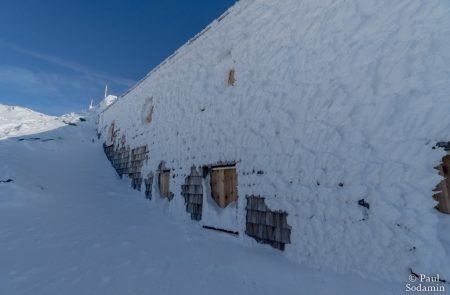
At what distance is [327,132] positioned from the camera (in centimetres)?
485

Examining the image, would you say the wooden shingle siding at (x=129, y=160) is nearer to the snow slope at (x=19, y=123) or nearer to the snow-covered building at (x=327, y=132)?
the snow-covered building at (x=327, y=132)

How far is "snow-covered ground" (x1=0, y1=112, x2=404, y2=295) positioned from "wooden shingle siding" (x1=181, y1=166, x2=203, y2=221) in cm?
46

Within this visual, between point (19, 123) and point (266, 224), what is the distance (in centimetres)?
2732

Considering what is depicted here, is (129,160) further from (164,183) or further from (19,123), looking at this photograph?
(19,123)

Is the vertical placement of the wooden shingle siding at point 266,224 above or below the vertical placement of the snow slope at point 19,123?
below

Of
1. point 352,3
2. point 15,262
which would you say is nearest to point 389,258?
point 352,3

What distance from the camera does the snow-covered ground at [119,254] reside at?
13.2 feet

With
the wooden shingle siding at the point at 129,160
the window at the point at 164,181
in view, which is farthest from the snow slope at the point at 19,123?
the window at the point at 164,181

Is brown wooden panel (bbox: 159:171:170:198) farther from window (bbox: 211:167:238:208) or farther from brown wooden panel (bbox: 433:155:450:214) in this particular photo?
brown wooden panel (bbox: 433:155:450:214)

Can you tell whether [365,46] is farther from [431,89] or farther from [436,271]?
[436,271]

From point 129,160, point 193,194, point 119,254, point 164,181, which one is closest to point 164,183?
point 164,181

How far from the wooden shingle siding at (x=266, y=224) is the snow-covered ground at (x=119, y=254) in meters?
0.24

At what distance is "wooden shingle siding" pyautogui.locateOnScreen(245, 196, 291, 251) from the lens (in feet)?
17.9

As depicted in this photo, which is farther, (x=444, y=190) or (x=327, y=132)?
(x=327, y=132)
